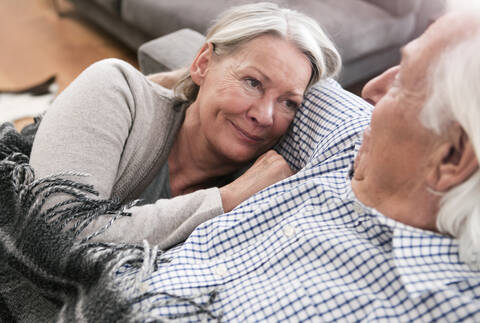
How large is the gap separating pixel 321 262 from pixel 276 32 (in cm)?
66

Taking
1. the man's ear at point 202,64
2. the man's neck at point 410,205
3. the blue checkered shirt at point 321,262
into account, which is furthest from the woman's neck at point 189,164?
the man's neck at point 410,205

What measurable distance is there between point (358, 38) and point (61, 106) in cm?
180

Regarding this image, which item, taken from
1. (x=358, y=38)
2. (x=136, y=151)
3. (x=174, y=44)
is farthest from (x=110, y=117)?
(x=358, y=38)

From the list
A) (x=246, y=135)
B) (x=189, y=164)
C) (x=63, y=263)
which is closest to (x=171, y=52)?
(x=189, y=164)

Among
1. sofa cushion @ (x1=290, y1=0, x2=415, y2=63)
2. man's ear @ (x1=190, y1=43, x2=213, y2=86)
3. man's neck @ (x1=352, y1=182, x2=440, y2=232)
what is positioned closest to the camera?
man's neck @ (x1=352, y1=182, x2=440, y2=232)

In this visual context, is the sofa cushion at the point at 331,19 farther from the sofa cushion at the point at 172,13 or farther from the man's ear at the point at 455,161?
the man's ear at the point at 455,161

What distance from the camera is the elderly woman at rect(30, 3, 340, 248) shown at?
1079 millimetres

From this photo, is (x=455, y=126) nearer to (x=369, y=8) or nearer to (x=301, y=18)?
(x=301, y=18)

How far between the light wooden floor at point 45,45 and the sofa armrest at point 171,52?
1133 millimetres

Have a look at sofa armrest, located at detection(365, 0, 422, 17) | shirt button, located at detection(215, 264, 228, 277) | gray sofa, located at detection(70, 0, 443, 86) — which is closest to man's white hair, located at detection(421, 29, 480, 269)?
shirt button, located at detection(215, 264, 228, 277)

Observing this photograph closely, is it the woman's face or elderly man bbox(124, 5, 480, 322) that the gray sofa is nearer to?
the woman's face

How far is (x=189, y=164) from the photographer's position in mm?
1407

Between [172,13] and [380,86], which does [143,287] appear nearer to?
[380,86]

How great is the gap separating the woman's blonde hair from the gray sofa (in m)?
1.04
